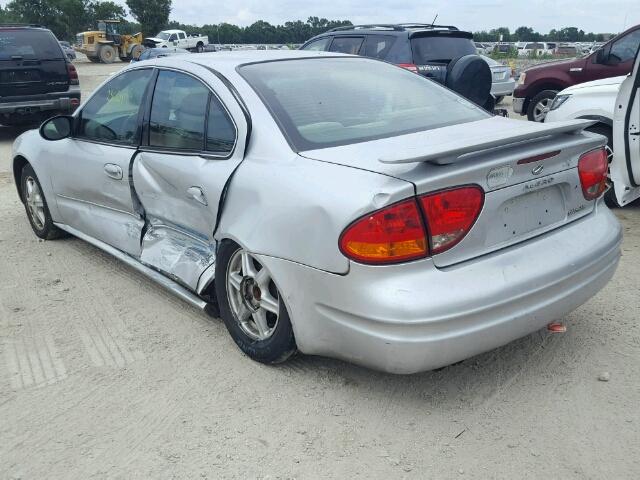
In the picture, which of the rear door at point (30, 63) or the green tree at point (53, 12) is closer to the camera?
the rear door at point (30, 63)

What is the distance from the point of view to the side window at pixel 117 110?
413 cm

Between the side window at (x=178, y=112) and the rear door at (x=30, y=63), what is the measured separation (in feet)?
26.6

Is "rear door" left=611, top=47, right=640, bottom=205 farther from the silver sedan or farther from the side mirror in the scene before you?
the side mirror

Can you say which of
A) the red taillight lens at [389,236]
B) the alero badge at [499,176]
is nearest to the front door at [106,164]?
the red taillight lens at [389,236]

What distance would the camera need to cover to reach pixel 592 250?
120 inches

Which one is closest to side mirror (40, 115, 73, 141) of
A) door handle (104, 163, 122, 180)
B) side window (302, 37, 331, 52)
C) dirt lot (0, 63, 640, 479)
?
door handle (104, 163, 122, 180)

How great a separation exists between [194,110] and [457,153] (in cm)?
168

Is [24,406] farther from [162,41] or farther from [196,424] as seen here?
[162,41]

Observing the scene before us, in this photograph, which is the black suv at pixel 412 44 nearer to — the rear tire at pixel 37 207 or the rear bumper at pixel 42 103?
the rear bumper at pixel 42 103

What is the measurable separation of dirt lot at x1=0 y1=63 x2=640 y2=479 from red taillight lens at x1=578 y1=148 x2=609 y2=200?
815 millimetres

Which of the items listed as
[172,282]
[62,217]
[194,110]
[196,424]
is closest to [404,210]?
[196,424]

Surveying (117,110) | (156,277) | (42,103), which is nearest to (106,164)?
(117,110)

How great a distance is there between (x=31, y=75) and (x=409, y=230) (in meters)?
10.3

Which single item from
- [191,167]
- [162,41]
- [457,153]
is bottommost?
[162,41]
